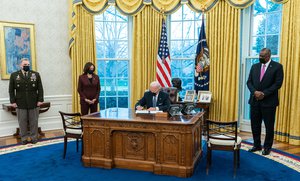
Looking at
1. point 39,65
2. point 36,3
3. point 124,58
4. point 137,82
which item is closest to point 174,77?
point 137,82

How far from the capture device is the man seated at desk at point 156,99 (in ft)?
13.3

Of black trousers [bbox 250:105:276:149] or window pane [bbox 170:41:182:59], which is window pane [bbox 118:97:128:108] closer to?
window pane [bbox 170:41:182:59]

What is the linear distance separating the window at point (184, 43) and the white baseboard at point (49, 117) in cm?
275

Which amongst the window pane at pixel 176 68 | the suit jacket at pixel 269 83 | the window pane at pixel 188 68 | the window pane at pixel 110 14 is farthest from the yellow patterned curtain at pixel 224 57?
the window pane at pixel 110 14

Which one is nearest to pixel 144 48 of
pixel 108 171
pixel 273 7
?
pixel 273 7

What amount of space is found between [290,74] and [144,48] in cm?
315

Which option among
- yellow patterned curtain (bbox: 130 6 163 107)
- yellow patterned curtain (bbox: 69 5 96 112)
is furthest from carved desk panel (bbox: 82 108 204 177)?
yellow patterned curtain (bbox: 69 5 96 112)

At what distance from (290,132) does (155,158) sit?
9.68 ft

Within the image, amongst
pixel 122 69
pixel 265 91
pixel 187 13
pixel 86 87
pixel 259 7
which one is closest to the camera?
pixel 265 91

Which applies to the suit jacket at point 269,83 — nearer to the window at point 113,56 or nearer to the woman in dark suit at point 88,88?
the woman in dark suit at point 88,88

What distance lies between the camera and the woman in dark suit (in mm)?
4980

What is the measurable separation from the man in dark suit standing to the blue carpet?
0.51m

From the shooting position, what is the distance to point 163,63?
6.04 meters

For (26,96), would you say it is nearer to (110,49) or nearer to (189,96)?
(110,49)
